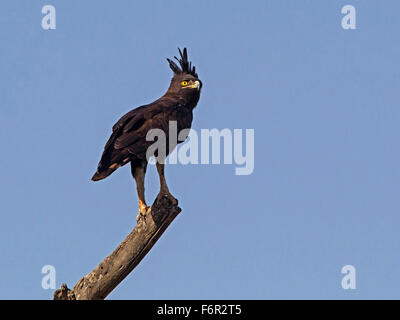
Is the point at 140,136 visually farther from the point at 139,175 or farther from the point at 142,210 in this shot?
the point at 142,210

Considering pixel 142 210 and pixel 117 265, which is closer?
pixel 117 265

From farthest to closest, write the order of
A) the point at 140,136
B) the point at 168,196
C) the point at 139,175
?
1. the point at 139,175
2. the point at 140,136
3. the point at 168,196

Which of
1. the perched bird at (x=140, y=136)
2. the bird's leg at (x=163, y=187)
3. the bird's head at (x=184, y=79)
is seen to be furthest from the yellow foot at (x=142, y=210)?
the bird's head at (x=184, y=79)

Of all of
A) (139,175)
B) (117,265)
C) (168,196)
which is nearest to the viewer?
(117,265)

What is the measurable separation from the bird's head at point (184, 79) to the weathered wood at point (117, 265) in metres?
4.52

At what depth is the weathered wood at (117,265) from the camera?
1482cm

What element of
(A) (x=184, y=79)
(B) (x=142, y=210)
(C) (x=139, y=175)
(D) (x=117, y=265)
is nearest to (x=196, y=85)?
(A) (x=184, y=79)

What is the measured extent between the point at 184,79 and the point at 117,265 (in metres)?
5.52

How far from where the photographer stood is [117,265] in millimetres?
14883

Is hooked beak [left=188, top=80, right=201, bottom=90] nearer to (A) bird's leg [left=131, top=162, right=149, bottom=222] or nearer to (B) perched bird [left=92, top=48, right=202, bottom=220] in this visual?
(B) perched bird [left=92, top=48, right=202, bottom=220]

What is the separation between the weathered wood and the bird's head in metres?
4.52

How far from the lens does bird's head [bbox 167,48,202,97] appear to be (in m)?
19.2
